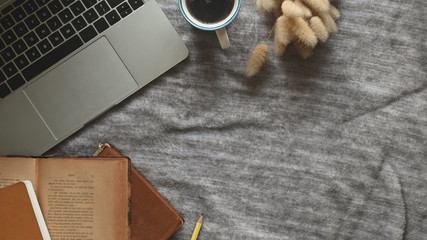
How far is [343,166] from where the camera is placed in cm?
68

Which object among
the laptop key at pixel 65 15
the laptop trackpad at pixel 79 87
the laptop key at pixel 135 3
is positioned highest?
the laptop key at pixel 65 15

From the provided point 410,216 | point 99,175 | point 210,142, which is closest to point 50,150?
point 99,175

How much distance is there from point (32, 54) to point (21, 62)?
0.06 feet

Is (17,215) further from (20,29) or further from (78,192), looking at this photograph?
(20,29)

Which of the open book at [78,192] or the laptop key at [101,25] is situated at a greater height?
the laptop key at [101,25]

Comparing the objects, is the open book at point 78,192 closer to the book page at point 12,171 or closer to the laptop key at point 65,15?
the book page at point 12,171

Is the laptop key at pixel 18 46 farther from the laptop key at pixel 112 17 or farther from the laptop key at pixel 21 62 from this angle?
the laptop key at pixel 112 17

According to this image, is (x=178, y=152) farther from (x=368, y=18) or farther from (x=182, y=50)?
(x=368, y=18)

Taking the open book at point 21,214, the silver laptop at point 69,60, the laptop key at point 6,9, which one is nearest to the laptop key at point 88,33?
the silver laptop at point 69,60

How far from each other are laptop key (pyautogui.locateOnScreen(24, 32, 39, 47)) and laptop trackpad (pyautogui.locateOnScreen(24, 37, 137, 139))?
0.15 ft

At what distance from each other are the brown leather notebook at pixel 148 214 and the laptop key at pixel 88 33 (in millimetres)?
156

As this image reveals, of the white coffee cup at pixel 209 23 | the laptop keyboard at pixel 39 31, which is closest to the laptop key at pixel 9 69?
the laptop keyboard at pixel 39 31

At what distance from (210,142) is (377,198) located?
0.25m

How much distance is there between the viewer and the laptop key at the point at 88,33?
25.6 inches
